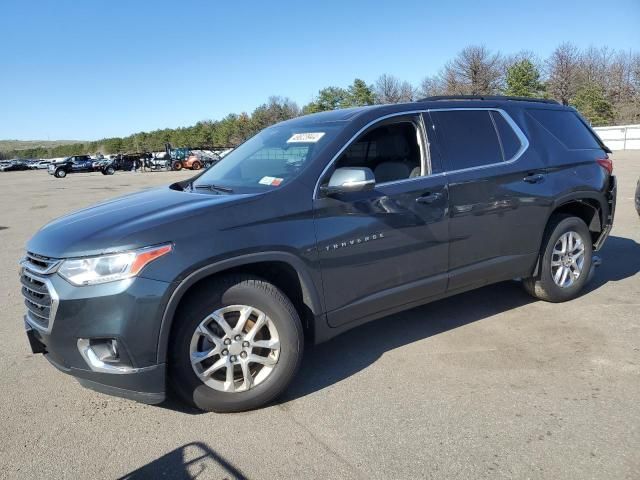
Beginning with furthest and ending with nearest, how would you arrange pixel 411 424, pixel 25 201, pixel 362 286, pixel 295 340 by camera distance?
pixel 25 201 → pixel 362 286 → pixel 295 340 → pixel 411 424

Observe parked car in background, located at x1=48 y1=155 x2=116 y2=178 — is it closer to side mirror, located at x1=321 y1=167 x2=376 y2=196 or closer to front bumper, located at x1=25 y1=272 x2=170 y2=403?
front bumper, located at x1=25 y1=272 x2=170 y2=403

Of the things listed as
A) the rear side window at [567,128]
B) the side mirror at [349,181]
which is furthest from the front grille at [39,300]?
the rear side window at [567,128]

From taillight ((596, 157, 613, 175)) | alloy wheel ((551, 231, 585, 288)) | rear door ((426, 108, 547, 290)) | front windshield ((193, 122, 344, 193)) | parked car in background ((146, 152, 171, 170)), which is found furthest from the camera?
parked car in background ((146, 152, 171, 170))

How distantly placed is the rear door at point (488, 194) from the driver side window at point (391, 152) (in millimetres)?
178

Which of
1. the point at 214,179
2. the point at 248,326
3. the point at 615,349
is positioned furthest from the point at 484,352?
the point at 214,179

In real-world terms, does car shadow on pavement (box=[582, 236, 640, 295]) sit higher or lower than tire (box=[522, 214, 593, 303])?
lower

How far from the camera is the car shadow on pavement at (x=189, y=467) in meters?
2.65

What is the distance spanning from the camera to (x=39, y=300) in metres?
3.07

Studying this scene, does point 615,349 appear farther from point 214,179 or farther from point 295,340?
point 214,179

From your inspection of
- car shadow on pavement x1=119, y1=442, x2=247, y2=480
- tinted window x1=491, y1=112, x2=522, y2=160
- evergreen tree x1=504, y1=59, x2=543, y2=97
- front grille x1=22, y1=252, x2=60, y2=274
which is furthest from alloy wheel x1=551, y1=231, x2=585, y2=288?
evergreen tree x1=504, y1=59, x2=543, y2=97

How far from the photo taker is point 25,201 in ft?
60.7

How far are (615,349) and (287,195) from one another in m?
2.75

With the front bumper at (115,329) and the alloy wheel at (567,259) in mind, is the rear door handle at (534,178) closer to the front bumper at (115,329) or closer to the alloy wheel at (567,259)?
the alloy wheel at (567,259)

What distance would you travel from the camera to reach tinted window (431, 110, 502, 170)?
4.11 m
